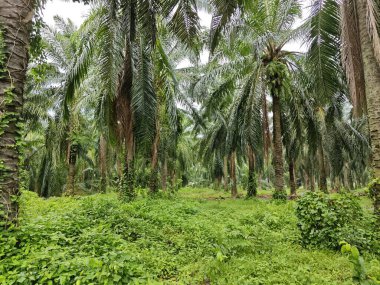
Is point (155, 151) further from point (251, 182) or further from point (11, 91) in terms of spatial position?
point (11, 91)

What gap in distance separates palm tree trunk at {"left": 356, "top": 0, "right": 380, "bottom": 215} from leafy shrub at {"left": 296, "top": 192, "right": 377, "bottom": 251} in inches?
18.7

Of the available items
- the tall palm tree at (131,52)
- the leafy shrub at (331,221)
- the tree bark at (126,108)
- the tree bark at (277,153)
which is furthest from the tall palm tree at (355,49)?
the tree bark at (126,108)

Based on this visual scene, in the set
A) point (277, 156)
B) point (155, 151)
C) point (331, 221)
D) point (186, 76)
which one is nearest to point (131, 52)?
point (155, 151)

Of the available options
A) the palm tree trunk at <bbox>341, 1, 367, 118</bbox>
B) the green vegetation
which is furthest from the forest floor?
the palm tree trunk at <bbox>341, 1, 367, 118</bbox>

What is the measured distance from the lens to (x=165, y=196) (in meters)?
13.2

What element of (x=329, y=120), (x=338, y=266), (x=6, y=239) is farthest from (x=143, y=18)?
(x=329, y=120)

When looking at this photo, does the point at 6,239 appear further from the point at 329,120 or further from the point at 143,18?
the point at 329,120

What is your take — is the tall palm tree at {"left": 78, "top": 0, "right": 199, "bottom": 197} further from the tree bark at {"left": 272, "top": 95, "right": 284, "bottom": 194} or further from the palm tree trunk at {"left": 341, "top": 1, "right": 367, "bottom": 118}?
the tree bark at {"left": 272, "top": 95, "right": 284, "bottom": 194}

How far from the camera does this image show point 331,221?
5.30 metres

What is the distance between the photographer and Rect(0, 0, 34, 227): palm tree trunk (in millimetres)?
4121

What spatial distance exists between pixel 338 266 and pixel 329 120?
14095 mm

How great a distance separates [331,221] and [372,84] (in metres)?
2.78

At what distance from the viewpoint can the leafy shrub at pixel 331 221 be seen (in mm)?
5141

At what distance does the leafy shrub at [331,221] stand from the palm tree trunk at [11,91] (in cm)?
508
